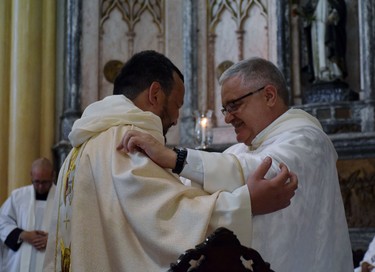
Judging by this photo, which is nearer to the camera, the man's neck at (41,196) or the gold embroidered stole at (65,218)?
the gold embroidered stole at (65,218)

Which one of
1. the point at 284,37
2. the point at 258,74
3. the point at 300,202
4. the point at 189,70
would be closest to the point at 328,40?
the point at 284,37

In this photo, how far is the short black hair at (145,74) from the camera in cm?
252

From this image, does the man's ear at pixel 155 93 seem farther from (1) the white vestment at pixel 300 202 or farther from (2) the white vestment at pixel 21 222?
(2) the white vestment at pixel 21 222

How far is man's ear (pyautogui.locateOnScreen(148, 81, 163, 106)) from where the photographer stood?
2.51m

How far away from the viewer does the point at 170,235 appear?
2.15 meters

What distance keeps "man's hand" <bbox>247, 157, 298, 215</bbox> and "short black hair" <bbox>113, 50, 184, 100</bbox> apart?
0.50m

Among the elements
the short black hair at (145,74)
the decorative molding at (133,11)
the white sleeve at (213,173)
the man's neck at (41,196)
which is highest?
the decorative molding at (133,11)

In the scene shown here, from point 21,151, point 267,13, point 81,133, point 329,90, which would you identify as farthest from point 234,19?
point 81,133

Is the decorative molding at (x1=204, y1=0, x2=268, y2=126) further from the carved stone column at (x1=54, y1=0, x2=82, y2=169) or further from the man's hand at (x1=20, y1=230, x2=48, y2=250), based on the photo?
the man's hand at (x1=20, y1=230, x2=48, y2=250)

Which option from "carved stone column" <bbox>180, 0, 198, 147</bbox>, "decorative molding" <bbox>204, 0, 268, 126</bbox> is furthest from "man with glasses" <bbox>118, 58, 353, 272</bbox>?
"decorative molding" <bbox>204, 0, 268, 126</bbox>

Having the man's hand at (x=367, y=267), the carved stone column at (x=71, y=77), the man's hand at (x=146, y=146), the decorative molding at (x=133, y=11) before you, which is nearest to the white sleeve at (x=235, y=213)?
the man's hand at (x=146, y=146)

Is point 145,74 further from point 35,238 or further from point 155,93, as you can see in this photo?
point 35,238

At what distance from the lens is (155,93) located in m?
2.52

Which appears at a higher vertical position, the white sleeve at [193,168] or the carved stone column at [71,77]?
the carved stone column at [71,77]
